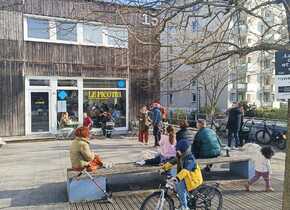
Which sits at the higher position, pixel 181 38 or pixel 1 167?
pixel 181 38

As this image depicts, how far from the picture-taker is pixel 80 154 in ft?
24.1

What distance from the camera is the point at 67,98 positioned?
60.5 ft

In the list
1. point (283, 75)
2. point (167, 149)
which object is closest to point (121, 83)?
point (167, 149)

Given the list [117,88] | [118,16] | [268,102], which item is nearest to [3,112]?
[117,88]

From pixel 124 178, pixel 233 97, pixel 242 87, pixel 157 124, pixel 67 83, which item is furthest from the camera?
pixel 242 87

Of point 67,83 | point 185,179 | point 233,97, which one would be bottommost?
point 185,179

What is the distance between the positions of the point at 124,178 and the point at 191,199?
10.2 feet

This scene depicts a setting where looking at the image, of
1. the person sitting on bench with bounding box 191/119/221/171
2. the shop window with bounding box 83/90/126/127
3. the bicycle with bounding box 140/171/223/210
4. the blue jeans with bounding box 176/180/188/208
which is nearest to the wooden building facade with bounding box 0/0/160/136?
the shop window with bounding box 83/90/126/127

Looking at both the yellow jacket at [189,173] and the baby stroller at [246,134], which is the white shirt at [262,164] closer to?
the yellow jacket at [189,173]

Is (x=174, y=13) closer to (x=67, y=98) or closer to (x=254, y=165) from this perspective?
(x=254, y=165)

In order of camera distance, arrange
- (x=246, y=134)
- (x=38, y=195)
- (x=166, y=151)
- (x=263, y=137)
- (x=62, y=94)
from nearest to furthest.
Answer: (x=38, y=195) < (x=166, y=151) < (x=246, y=134) < (x=263, y=137) < (x=62, y=94)

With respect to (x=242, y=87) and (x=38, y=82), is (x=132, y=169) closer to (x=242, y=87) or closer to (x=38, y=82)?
(x=38, y=82)

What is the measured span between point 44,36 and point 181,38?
12750 mm

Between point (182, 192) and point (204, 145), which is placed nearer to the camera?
point (182, 192)
